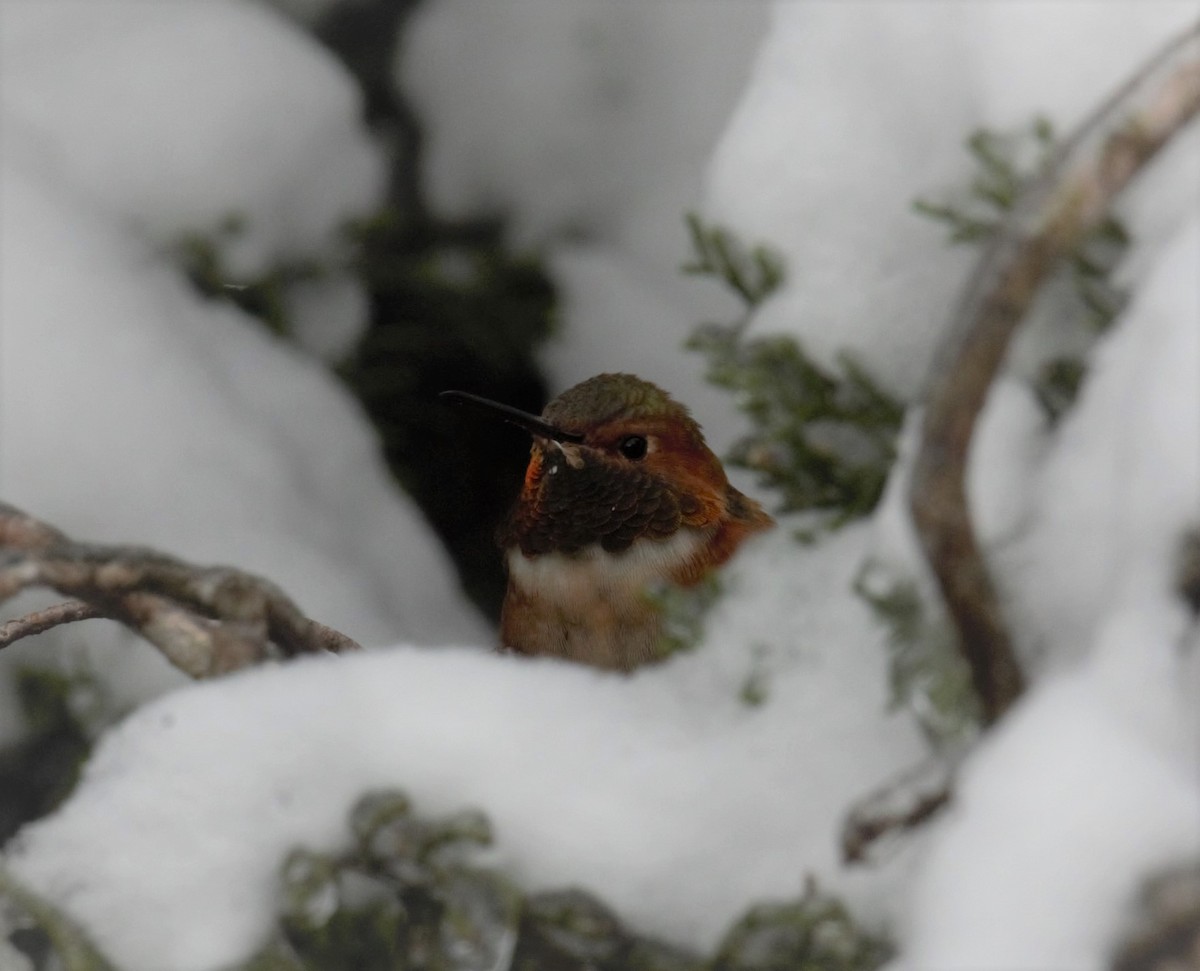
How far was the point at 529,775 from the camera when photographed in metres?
0.94

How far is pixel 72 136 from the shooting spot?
6.06ft

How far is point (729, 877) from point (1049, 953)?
0.74 feet

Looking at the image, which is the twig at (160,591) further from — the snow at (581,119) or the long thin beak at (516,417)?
the snow at (581,119)

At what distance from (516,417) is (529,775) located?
1.08 meters

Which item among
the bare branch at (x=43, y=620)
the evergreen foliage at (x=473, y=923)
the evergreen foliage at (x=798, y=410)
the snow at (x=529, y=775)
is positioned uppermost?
the evergreen foliage at (x=798, y=410)

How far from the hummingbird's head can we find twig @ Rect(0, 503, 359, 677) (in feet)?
3.47

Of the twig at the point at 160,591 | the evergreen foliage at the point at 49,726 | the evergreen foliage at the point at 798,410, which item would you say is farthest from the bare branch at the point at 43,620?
the evergreen foliage at the point at 798,410

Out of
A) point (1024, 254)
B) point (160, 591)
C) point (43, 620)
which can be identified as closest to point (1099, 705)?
point (1024, 254)

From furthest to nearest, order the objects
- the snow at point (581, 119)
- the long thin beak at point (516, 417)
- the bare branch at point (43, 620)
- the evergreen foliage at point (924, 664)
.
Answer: the snow at point (581, 119) → the long thin beak at point (516, 417) → the bare branch at point (43, 620) → the evergreen foliage at point (924, 664)

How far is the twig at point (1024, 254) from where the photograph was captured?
756mm

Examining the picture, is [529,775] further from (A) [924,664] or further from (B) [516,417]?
(B) [516,417]

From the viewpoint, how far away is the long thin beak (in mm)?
1851

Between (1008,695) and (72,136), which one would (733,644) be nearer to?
(1008,695)

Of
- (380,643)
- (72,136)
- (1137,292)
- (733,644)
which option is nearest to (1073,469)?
(1137,292)
